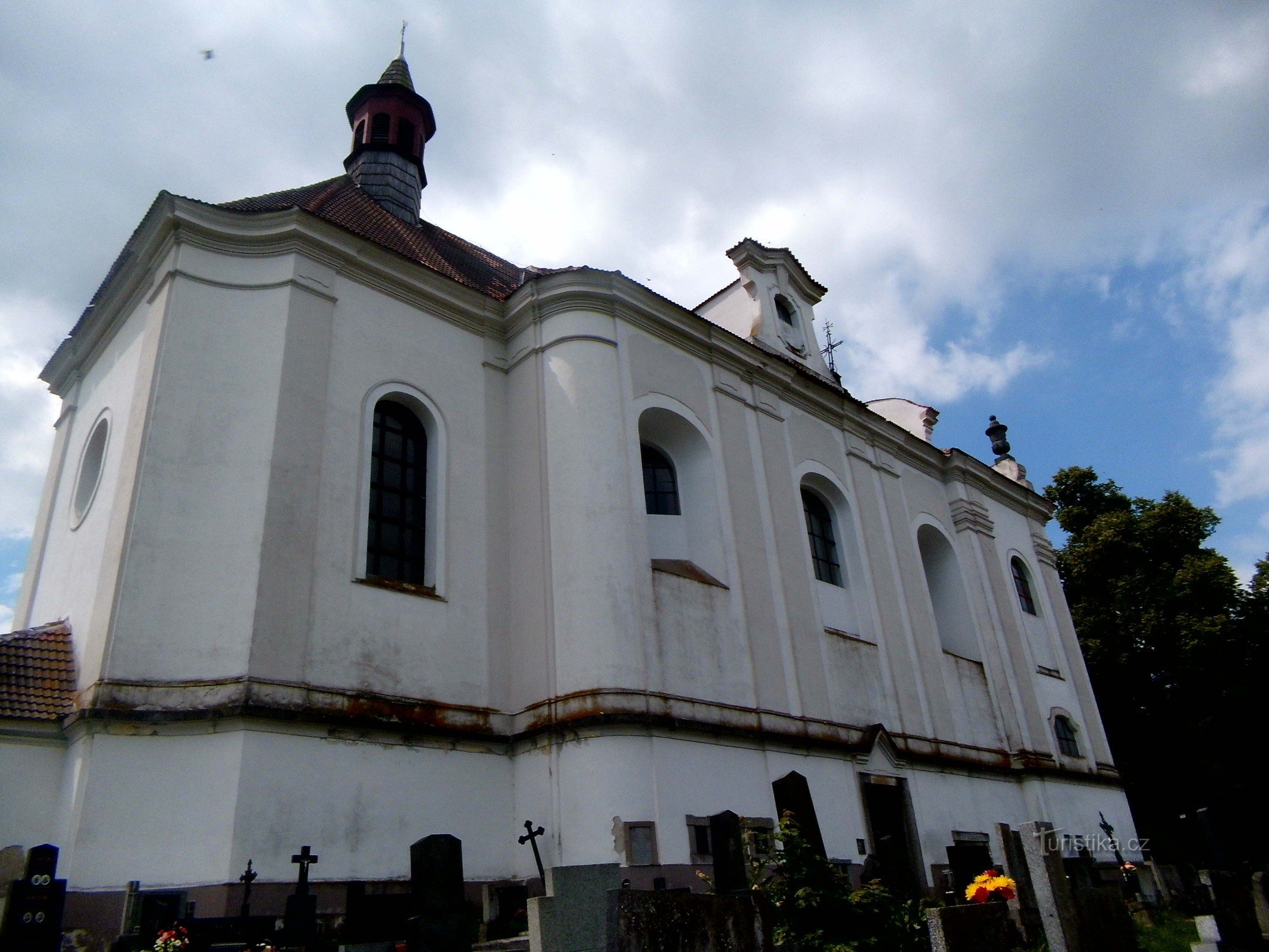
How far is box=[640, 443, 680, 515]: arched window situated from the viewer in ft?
48.4

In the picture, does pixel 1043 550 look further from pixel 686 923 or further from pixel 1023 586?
pixel 686 923

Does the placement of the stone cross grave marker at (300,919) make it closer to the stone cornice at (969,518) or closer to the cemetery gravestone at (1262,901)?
the cemetery gravestone at (1262,901)

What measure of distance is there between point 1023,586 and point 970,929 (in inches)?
612

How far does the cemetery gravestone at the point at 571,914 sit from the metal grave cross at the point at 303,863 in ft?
11.5

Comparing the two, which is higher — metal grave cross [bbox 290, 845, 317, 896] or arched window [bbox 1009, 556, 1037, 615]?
arched window [bbox 1009, 556, 1037, 615]

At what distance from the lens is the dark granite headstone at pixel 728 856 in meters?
6.74

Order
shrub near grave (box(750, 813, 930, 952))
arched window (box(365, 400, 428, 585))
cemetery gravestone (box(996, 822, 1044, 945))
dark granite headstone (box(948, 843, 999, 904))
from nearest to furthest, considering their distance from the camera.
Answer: shrub near grave (box(750, 813, 930, 952)) → cemetery gravestone (box(996, 822, 1044, 945)) → arched window (box(365, 400, 428, 585)) → dark granite headstone (box(948, 843, 999, 904))

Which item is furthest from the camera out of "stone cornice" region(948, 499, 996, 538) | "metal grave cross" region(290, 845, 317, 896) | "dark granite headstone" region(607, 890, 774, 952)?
"stone cornice" region(948, 499, 996, 538)

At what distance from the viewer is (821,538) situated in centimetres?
1700

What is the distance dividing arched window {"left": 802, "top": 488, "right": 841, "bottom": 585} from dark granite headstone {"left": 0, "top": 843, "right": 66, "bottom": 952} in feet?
37.3

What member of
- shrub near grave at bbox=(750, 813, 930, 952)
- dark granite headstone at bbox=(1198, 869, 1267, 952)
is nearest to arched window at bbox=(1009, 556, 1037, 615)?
dark granite headstone at bbox=(1198, 869, 1267, 952)

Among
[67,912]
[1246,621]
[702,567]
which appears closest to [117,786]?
[67,912]

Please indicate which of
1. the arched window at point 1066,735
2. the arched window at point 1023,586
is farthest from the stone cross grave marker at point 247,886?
the arched window at point 1023,586

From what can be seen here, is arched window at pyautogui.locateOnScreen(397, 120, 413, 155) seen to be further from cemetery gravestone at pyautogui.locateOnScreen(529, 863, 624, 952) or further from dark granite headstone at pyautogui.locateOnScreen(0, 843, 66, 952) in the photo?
cemetery gravestone at pyautogui.locateOnScreen(529, 863, 624, 952)
